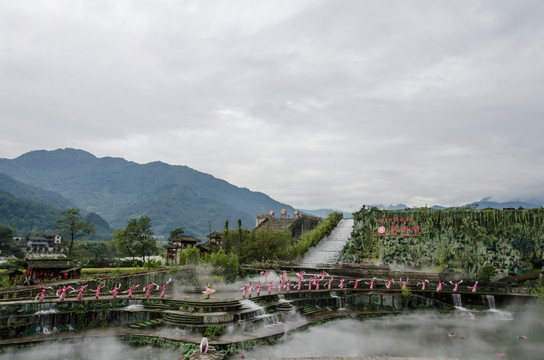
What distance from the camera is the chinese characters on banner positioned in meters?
34.5

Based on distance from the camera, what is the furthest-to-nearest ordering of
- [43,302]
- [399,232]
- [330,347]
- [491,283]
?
[399,232] → [491,283] → [43,302] → [330,347]

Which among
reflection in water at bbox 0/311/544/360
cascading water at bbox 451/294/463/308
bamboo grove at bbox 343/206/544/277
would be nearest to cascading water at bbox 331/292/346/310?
reflection in water at bbox 0/311/544/360

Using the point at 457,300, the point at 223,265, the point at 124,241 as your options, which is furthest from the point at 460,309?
the point at 124,241

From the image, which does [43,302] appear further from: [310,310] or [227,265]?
[310,310]

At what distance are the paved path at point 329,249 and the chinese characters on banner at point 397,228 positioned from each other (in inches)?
239

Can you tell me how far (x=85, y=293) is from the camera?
69.4 feet

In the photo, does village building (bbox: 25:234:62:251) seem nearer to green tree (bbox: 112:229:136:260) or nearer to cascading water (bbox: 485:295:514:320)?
green tree (bbox: 112:229:136:260)

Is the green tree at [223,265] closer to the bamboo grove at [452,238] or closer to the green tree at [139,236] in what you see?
the bamboo grove at [452,238]

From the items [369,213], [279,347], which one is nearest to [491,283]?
[369,213]

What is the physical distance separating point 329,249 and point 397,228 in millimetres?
9389

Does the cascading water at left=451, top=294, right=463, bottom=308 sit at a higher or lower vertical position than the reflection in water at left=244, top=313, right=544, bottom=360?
higher

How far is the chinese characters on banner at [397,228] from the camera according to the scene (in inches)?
1359

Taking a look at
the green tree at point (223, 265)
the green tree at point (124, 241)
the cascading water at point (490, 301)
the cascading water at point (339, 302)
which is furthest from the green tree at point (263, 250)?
the green tree at point (124, 241)

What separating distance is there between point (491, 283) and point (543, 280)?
3.52 metres
